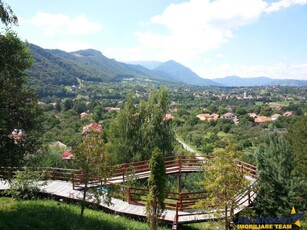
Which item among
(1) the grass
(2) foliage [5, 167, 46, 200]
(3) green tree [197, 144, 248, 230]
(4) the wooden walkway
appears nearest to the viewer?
(3) green tree [197, 144, 248, 230]

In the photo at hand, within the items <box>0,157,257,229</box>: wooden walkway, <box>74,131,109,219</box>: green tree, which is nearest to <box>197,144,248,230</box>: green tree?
<box>0,157,257,229</box>: wooden walkway

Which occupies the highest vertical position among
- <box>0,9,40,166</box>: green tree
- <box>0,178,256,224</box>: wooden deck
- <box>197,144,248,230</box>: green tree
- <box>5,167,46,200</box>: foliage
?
<box>0,9,40,166</box>: green tree

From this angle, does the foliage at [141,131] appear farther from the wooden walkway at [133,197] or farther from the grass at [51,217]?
the grass at [51,217]

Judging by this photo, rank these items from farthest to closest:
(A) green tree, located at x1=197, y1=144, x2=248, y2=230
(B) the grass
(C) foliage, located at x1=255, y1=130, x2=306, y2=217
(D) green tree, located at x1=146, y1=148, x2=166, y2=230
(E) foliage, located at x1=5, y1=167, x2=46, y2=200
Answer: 1. (C) foliage, located at x1=255, y1=130, x2=306, y2=217
2. (E) foliage, located at x1=5, y1=167, x2=46, y2=200
3. (D) green tree, located at x1=146, y1=148, x2=166, y2=230
4. (B) the grass
5. (A) green tree, located at x1=197, y1=144, x2=248, y2=230

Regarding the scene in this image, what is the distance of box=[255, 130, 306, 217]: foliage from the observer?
702 inches

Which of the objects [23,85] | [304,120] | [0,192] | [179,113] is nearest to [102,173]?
[23,85]

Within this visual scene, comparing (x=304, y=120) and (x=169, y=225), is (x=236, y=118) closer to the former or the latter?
(x=304, y=120)

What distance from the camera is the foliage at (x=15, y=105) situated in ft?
46.7

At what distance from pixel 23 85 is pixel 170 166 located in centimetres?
1200

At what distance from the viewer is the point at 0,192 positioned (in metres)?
18.1

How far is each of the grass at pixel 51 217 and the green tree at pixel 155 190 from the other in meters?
1.22

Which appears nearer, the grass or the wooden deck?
the grass

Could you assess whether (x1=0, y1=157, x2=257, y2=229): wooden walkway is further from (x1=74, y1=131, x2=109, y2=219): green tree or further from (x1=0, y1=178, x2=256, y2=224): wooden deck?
(x1=74, y1=131, x2=109, y2=219): green tree

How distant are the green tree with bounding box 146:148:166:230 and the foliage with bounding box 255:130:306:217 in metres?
5.83
